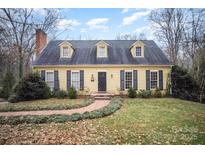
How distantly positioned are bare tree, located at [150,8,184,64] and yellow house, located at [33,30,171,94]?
89 cm

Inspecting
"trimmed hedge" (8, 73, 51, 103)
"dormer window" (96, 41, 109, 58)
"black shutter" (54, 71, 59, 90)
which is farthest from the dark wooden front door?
"trimmed hedge" (8, 73, 51, 103)

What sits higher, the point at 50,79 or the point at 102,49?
the point at 102,49

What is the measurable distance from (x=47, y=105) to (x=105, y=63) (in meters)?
3.31

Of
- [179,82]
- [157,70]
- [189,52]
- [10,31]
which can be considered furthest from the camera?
[157,70]

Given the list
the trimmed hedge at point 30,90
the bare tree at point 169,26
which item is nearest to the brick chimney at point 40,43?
the trimmed hedge at point 30,90

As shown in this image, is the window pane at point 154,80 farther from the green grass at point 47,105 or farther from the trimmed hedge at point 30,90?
the trimmed hedge at point 30,90

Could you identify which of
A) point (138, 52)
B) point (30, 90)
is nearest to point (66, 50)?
point (30, 90)

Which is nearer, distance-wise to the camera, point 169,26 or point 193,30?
point 193,30

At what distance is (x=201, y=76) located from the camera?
714 centimetres

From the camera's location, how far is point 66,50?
8531mm

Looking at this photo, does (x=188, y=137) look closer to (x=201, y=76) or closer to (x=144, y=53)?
(x=201, y=76)

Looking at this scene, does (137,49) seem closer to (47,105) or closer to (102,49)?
(102,49)
